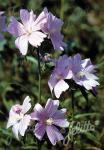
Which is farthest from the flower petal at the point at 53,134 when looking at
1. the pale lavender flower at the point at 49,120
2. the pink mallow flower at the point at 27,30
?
the pink mallow flower at the point at 27,30

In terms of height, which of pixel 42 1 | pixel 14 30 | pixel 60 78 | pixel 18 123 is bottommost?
pixel 18 123

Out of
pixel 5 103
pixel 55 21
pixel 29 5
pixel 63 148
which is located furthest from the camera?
pixel 29 5

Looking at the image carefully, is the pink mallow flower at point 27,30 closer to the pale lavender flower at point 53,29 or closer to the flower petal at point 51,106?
the pale lavender flower at point 53,29

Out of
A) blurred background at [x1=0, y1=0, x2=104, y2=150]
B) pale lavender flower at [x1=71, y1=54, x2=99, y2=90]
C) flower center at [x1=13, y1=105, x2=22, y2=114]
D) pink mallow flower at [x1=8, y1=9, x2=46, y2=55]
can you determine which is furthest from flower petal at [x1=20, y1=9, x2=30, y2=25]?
flower center at [x1=13, y1=105, x2=22, y2=114]

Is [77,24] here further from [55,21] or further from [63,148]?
[55,21]

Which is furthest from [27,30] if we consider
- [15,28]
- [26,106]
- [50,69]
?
[26,106]

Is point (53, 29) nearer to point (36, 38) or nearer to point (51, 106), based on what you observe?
point (36, 38)

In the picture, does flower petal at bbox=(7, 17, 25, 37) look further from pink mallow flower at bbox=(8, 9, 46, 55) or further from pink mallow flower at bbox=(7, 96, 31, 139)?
pink mallow flower at bbox=(7, 96, 31, 139)

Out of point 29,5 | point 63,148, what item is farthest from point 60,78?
point 29,5
